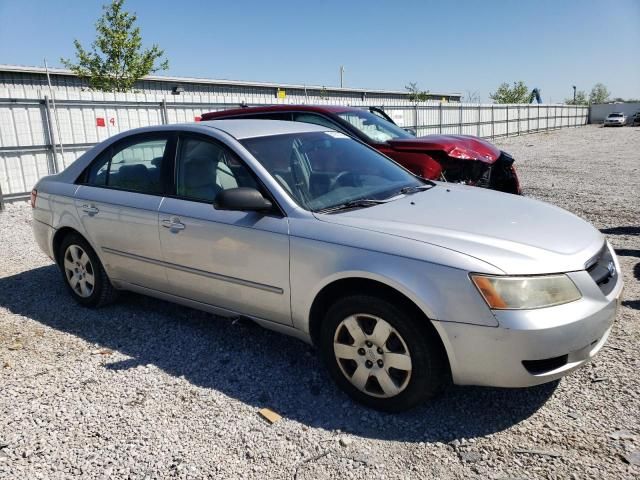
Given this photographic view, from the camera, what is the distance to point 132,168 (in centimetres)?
418

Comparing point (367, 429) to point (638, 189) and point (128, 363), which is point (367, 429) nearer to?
point (128, 363)

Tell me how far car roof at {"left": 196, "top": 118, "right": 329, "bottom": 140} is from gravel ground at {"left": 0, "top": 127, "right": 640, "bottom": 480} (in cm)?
152

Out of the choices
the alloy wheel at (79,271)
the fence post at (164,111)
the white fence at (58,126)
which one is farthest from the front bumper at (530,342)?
the fence post at (164,111)

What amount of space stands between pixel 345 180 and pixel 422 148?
11.0 feet

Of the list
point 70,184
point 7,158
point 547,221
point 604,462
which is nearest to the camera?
point 604,462

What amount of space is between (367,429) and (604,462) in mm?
1127

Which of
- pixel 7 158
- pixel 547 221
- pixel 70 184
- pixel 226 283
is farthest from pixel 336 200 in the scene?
pixel 7 158

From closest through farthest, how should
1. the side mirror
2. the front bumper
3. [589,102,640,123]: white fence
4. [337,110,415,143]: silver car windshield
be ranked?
the front bumper < the side mirror < [337,110,415,143]: silver car windshield < [589,102,640,123]: white fence

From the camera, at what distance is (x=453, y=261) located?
99.5 inches

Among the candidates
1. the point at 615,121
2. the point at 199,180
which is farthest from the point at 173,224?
the point at 615,121

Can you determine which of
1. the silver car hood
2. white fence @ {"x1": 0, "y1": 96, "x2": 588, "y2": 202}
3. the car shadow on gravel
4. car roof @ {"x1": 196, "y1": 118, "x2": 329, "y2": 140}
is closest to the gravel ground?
the car shadow on gravel

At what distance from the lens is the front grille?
2697mm

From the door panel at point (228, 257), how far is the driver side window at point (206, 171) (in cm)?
11

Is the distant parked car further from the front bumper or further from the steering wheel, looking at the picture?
the front bumper
